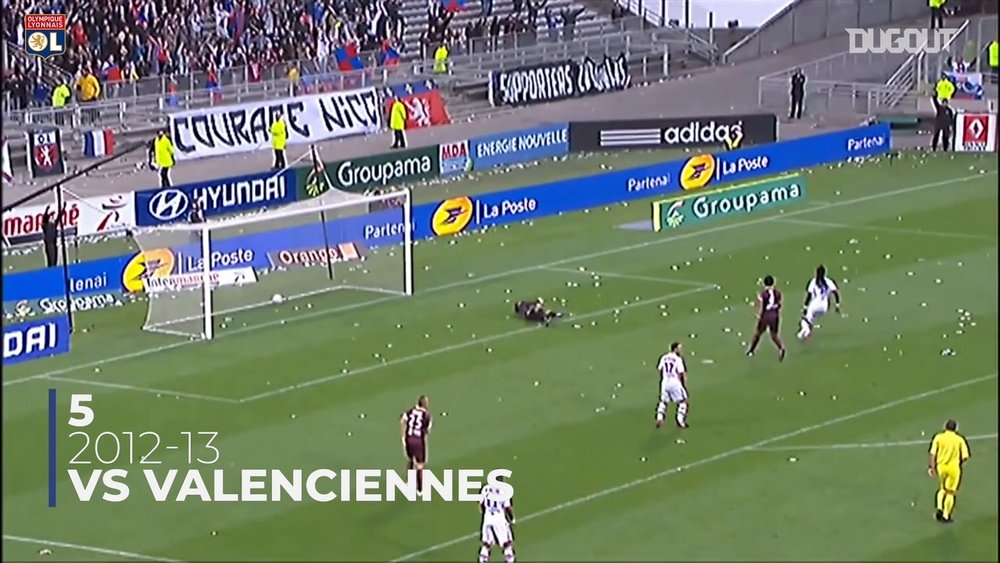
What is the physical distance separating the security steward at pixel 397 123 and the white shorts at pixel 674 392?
28465 millimetres

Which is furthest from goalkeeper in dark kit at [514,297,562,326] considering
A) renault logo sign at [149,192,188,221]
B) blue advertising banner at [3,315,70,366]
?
renault logo sign at [149,192,188,221]

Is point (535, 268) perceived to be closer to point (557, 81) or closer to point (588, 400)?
point (588, 400)

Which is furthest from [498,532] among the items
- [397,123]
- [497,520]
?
[397,123]

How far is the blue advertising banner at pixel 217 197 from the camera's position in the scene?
39062 mm

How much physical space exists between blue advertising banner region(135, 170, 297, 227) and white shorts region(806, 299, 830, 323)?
1510 cm

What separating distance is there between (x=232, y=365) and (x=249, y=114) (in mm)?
23637

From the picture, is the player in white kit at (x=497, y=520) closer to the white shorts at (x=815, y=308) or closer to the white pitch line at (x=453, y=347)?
the white pitch line at (x=453, y=347)

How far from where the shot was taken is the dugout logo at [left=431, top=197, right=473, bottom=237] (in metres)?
39.6

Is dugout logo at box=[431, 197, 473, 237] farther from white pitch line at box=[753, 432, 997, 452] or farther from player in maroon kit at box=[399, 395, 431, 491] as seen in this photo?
player in maroon kit at box=[399, 395, 431, 491]

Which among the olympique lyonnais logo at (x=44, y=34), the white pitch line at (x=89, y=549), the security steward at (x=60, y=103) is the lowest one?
the white pitch line at (x=89, y=549)

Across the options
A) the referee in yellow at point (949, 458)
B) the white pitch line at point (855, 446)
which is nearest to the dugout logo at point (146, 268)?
the white pitch line at point (855, 446)

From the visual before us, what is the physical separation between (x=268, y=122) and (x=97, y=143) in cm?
500

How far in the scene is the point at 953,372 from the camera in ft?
90.5

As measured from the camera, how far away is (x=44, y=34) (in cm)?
5125
